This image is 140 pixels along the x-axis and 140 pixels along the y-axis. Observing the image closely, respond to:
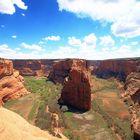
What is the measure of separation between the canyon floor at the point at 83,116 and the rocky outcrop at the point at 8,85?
229 centimetres

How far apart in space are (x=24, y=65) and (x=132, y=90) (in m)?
79.7

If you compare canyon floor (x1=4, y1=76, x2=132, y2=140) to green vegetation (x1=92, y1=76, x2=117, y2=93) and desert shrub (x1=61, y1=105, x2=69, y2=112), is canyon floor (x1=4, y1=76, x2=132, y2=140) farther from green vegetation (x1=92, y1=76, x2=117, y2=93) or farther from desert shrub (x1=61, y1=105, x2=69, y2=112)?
green vegetation (x1=92, y1=76, x2=117, y2=93)

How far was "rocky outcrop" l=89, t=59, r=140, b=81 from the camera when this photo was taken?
11762cm

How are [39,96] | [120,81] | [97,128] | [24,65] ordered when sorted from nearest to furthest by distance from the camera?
[97,128]
[39,96]
[120,81]
[24,65]

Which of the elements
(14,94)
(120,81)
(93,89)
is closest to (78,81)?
(14,94)

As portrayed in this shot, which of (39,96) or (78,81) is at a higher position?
(78,81)

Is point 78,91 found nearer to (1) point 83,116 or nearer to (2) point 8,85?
(1) point 83,116

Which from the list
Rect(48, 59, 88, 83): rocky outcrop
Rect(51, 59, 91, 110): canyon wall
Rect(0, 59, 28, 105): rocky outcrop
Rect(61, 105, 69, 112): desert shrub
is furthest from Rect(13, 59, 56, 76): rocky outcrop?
Rect(61, 105, 69, 112): desert shrub

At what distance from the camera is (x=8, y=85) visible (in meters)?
75.9

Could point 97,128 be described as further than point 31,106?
No

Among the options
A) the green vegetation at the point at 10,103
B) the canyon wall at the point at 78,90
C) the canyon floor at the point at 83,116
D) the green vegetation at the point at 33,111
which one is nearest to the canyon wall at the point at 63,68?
the canyon floor at the point at 83,116

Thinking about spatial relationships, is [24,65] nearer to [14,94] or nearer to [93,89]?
[93,89]

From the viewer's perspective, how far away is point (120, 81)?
117 meters

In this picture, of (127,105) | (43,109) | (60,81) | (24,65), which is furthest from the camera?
(24,65)
